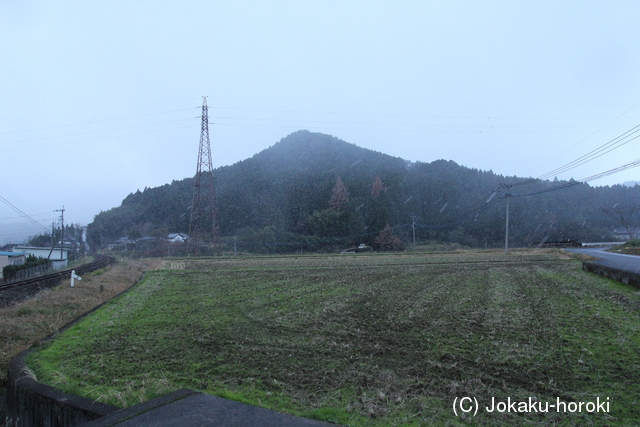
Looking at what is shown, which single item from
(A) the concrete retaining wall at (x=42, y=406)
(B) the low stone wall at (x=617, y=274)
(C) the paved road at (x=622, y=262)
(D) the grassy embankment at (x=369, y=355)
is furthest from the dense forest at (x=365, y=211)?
(A) the concrete retaining wall at (x=42, y=406)

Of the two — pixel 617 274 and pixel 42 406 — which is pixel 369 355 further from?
pixel 617 274

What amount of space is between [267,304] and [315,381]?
4.87m

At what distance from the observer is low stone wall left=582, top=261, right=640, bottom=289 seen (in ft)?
33.6

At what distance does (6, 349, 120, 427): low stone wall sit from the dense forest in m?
46.1

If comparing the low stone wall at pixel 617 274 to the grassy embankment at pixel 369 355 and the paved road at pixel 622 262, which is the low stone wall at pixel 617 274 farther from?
the grassy embankment at pixel 369 355

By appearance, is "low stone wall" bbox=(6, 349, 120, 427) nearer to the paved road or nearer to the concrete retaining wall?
the concrete retaining wall

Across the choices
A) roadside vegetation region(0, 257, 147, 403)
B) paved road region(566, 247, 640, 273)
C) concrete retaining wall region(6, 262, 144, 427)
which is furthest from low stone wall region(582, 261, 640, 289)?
roadside vegetation region(0, 257, 147, 403)

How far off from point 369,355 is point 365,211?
185 ft

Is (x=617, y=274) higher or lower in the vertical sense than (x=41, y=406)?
higher

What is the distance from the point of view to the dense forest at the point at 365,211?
5441 cm

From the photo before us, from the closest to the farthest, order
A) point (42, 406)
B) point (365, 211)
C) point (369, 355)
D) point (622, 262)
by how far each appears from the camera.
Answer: point (42, 406)
point (369, 355)
point (622, 262)
point (365, 211)

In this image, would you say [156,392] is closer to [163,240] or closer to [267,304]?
[267,304]

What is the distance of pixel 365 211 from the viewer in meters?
60.6

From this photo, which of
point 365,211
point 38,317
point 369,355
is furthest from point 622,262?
point 365,211
